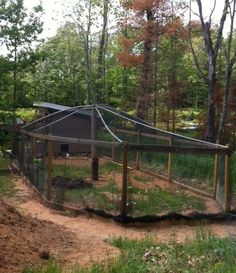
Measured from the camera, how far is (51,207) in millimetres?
10625

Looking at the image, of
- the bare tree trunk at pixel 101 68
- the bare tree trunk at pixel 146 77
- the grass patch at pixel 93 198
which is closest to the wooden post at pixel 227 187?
the grass patch at pixel 93 198

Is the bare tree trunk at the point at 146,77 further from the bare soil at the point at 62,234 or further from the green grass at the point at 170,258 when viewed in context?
the green grass at the point at 170,258

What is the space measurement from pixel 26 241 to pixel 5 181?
8.72 m

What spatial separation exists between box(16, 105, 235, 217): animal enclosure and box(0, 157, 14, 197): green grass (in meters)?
0.58

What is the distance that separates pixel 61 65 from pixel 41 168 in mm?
28333

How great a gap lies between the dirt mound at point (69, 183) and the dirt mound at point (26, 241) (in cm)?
349

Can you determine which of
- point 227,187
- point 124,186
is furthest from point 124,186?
point 227,187

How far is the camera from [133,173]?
1159 centimetres

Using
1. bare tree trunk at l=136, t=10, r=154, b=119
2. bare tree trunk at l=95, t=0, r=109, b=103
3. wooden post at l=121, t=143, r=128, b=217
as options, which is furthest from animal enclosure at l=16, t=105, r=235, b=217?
bare tree trunk at l=95, t=0, r=109, b=103

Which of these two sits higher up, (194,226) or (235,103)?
(235,103)

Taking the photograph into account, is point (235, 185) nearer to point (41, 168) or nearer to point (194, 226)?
point (194, 226)

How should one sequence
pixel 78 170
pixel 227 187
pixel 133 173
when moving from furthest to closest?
pixel 78 170 → pixel 133 173 → pixel 227 187

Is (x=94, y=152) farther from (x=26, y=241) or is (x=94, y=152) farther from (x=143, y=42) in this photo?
(x=143, y=42)

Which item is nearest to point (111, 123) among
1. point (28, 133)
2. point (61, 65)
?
point (28, 133)
